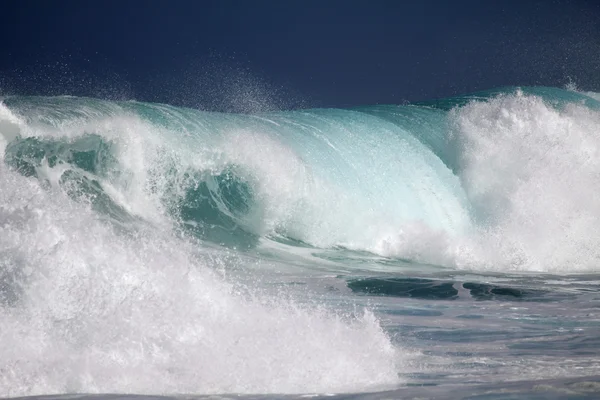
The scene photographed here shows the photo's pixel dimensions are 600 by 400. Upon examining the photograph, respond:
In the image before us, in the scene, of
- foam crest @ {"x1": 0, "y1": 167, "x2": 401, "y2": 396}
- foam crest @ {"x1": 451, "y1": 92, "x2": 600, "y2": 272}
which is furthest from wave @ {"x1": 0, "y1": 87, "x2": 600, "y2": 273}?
foam crest @ {"x1": 0, "y1": 167, "x2": 401, "y2": 396}

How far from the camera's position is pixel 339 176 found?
1288cm

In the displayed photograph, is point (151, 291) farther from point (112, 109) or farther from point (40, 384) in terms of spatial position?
point (112, 109)

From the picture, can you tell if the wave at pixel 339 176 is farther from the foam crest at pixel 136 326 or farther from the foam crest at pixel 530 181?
the foam crest at pixel 136 326

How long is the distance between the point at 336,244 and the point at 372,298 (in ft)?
14.8

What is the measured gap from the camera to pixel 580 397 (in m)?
3.23

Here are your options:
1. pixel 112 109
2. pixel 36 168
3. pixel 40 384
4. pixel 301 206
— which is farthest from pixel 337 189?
pixel 40 384

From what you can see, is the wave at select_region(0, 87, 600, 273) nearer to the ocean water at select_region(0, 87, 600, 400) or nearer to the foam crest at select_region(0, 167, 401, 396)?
the ocean water at select_region(0, 87, 600, 400)

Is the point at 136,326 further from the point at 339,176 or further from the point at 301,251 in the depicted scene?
the point at 339,176

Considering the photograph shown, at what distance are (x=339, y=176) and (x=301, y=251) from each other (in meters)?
2.69

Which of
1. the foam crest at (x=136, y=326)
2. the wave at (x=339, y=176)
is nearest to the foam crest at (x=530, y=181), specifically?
the wave at (x=339, y=176)

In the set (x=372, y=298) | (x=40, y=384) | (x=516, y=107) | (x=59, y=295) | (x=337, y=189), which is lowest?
(x=40, y=384)

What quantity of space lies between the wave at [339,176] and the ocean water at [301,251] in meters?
0.03

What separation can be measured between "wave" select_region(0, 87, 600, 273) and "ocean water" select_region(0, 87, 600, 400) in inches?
1.3

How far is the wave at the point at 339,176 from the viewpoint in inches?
396
